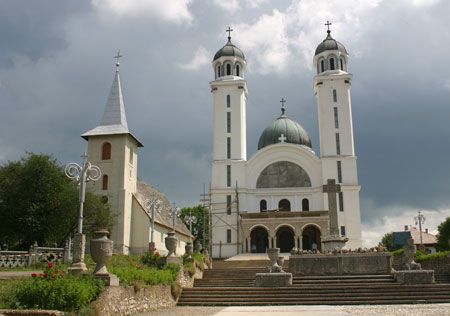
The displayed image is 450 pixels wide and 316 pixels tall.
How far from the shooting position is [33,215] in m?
29.2

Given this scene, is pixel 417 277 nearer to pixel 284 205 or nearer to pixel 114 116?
pixel 284 205

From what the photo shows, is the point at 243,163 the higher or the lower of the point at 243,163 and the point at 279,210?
the higher

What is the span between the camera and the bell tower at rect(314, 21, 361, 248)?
4253 centimetres

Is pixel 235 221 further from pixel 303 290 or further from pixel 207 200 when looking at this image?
pixel 303 290

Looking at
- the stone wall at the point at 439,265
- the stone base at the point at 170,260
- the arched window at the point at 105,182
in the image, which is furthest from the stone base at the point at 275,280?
the arched window at the point at 105,182

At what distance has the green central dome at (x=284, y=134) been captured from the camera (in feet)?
165

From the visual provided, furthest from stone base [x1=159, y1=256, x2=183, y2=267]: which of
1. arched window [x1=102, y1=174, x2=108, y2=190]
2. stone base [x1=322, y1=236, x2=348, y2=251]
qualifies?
arched window [x1=102, y1=174, x2=108, y2=190]

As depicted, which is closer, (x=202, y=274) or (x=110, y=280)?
(x=110, y=280)

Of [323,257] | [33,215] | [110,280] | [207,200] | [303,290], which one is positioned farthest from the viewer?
[207,200]

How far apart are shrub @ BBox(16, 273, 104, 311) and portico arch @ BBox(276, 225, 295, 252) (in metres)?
33.7

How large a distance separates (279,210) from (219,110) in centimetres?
1245

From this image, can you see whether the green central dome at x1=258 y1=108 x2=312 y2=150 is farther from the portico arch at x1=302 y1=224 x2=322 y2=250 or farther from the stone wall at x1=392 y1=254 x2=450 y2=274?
the stone wall at x1=392 y1=254 x2=450 y2=274

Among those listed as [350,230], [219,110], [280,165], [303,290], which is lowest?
[303,290]

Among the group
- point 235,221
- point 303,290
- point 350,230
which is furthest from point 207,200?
point 303,290
